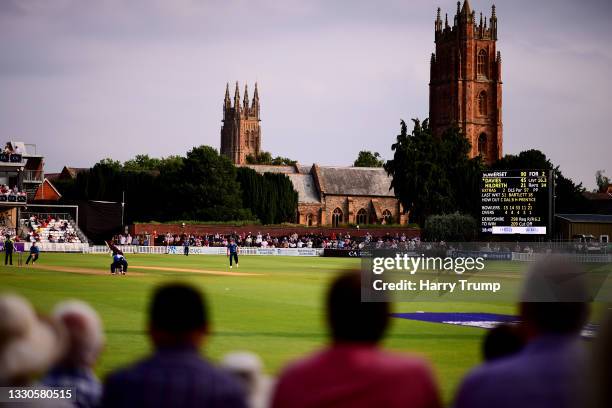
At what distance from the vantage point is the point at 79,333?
4594 millimetres

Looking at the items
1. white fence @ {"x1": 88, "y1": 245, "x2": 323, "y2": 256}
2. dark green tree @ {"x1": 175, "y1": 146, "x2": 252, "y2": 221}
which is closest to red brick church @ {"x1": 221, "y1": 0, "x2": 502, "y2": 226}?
dark green tree @ {"x1": 175, "y1": 146, "x2": 252, "y2": 221}

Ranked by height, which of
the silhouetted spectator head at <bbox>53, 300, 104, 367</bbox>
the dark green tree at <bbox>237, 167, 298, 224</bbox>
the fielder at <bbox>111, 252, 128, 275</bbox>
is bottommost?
the fielder at <bbox>111, 252, 128, 275</bbox>

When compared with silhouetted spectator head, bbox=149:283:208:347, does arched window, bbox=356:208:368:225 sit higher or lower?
higher

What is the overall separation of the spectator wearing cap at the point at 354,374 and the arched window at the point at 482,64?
125 meters

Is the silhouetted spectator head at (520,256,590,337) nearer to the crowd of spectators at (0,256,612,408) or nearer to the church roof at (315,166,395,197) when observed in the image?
the crowd of spectators at (0,256,612,408)

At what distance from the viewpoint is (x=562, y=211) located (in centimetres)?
9450

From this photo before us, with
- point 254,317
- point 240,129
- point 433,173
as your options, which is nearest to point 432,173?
point 433,173

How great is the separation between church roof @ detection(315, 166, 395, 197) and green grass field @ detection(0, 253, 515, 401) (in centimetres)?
9349

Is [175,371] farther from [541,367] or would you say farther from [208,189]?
[208,189]

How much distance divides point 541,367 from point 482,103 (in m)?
125

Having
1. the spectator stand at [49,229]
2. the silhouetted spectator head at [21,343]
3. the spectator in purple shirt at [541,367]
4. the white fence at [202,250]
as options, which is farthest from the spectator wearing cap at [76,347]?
the white fence at [202,250]

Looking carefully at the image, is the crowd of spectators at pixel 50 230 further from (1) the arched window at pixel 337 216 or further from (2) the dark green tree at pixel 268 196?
(1) the arched window at pixel 337 216

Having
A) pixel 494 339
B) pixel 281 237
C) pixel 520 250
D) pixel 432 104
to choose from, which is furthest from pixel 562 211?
pixel 494 339

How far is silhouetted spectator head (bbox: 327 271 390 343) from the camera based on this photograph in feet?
13.0
